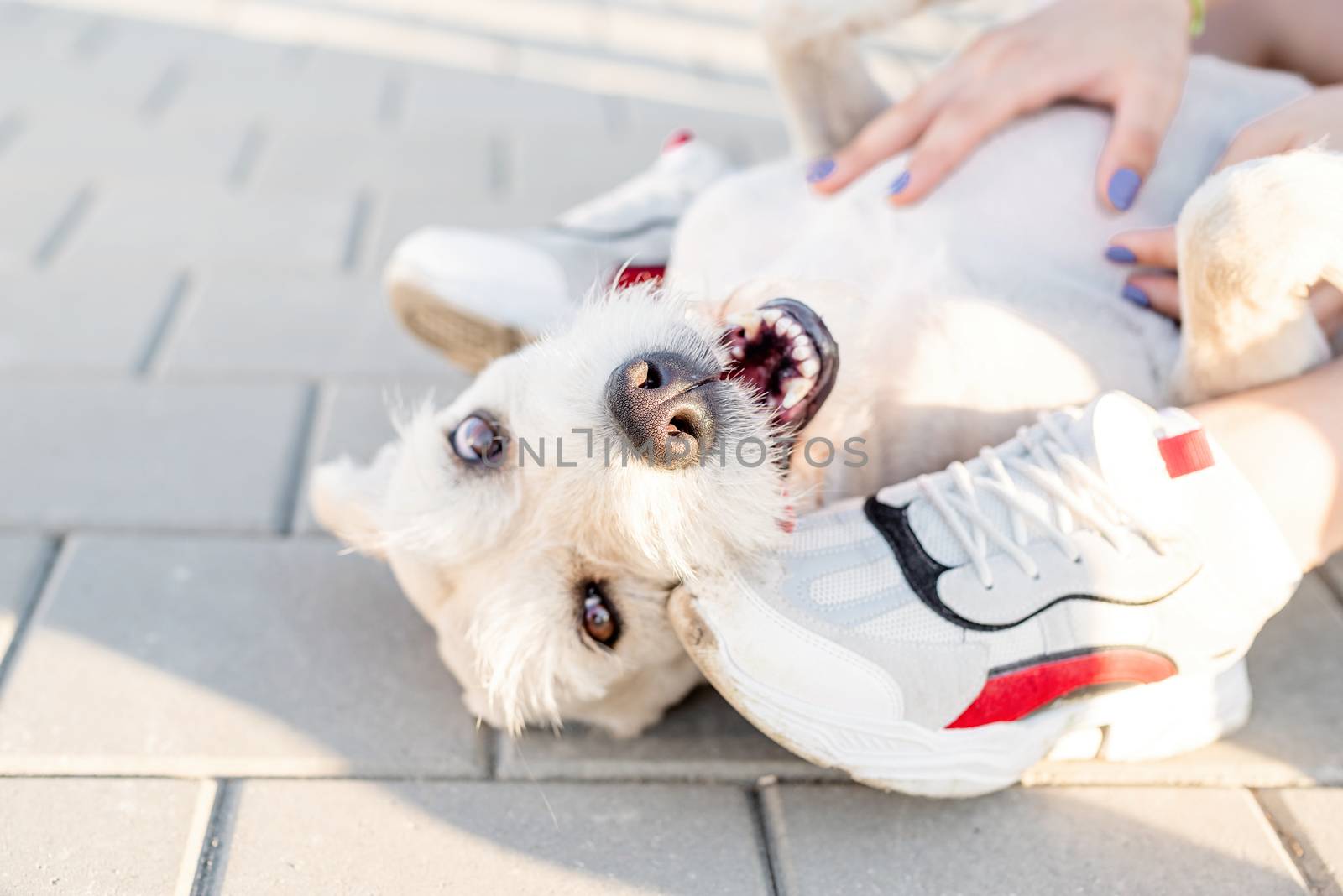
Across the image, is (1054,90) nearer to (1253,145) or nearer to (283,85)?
(1253,145)

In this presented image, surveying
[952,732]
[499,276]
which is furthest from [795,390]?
[499,276]

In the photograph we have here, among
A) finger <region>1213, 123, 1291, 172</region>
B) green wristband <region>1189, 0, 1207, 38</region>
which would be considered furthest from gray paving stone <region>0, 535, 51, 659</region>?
green wristband <region>1189, 0, 1207, 38</region>

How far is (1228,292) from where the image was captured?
1.81 metres

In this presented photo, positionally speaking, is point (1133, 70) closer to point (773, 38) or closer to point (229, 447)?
point (773, 38)

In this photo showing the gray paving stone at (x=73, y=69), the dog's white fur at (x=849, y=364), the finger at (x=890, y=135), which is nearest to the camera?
the dog's white fur at (x=849, y=364)

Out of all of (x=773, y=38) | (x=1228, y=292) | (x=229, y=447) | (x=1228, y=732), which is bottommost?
(x=229, y=447)

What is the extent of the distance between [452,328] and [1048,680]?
4.69 feet

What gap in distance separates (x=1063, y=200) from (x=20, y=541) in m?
2.09

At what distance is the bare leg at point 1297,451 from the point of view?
5.68ft

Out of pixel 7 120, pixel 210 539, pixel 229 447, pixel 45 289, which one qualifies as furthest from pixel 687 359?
pixel 7 120

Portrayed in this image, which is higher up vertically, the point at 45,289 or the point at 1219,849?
the point at 1219,849

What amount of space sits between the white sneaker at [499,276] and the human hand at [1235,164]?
93 centimetres

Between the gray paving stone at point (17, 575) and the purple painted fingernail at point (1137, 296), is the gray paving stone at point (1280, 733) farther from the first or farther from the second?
the gray paving stone at point (17, 575)

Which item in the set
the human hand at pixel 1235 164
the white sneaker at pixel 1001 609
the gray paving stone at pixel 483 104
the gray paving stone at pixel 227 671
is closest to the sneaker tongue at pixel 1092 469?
the white sneaker at pixel 1001 609
